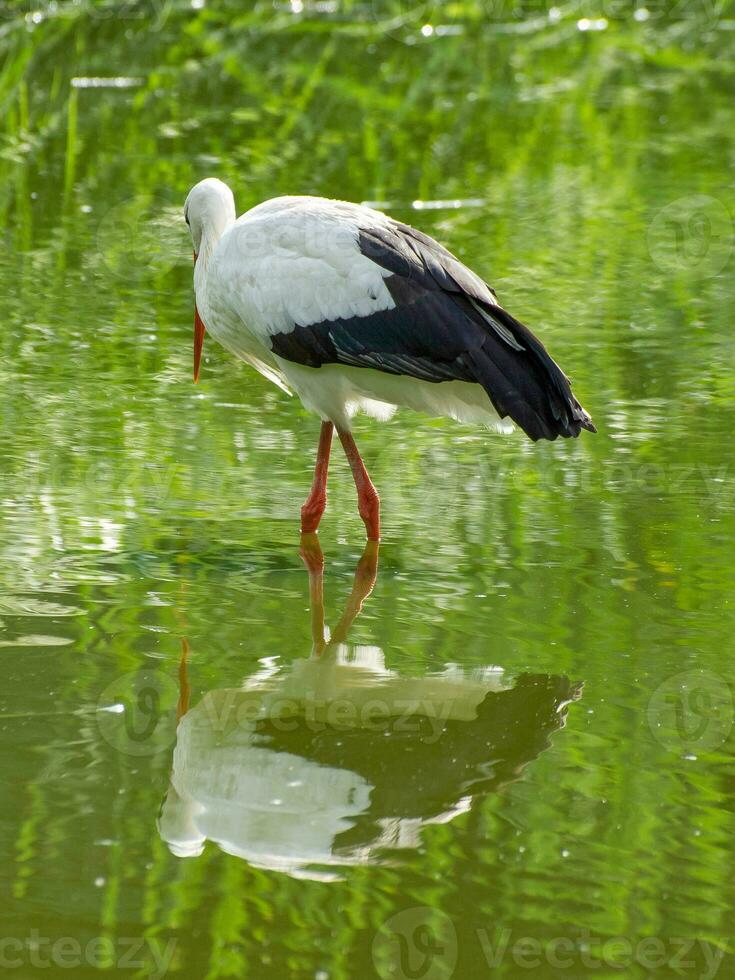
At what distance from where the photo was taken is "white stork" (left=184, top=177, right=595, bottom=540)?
6.05 metres

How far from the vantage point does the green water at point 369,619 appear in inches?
159

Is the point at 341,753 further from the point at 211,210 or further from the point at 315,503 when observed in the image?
the point at 211,210

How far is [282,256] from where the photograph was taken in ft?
20.9

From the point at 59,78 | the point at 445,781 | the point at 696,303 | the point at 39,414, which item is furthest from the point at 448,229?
the point at 445,781

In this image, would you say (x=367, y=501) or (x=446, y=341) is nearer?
(x=446, y=341)

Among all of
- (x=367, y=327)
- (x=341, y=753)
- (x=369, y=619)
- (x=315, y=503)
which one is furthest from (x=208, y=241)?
(x=341, y=753)

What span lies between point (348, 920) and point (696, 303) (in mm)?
6143

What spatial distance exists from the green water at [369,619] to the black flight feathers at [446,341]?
1.91 ft

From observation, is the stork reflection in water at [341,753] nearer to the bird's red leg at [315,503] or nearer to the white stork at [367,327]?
the bird's red leg at [315,503]

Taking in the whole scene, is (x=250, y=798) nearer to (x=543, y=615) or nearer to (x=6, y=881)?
(x=6, y=881)

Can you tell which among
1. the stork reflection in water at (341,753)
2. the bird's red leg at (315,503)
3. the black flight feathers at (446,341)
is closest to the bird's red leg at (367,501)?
the bird's red leg at (315,503)

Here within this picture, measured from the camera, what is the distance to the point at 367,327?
245 inches

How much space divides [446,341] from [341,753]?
1834 millimetres

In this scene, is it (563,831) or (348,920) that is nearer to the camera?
(348,920)
